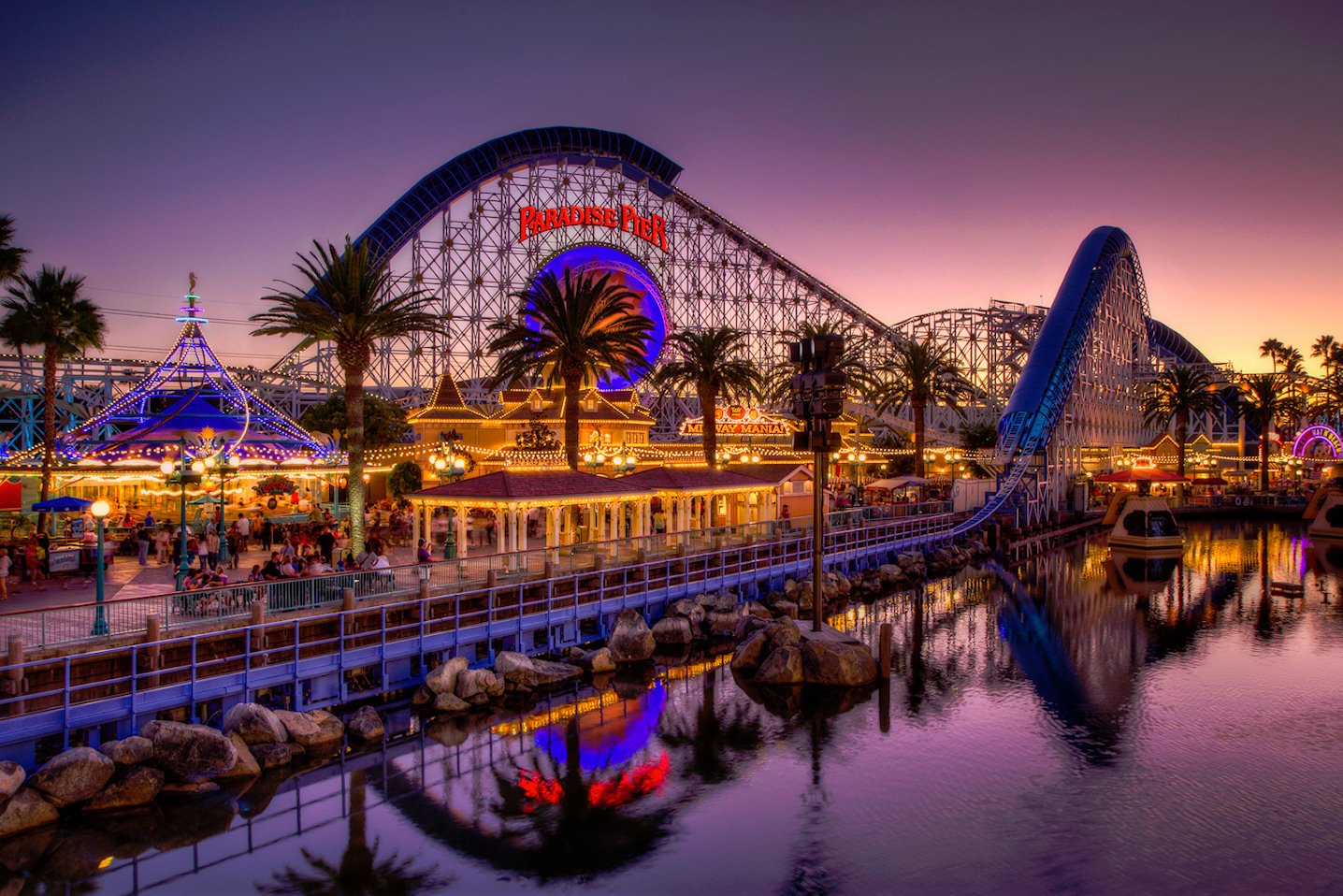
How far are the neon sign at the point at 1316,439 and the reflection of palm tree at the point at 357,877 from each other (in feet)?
298

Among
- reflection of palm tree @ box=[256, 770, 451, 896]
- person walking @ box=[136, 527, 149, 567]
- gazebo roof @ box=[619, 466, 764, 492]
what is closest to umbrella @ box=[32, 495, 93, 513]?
person walking @ box=[136, 527, 149, 567]

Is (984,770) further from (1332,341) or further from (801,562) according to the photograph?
(1332,341)

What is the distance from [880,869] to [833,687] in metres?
9.27

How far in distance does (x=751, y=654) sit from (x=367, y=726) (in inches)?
395

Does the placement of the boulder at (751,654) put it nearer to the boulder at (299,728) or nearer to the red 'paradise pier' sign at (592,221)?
the boulder at (299,728)

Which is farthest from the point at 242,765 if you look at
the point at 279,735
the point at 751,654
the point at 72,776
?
the point at 751,654

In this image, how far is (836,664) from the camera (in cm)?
2223

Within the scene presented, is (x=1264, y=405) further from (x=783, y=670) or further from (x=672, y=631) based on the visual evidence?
(x=783, y=670)

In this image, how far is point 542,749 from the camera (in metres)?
17.8

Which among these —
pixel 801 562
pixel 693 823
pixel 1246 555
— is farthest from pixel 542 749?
pixel 1246 555

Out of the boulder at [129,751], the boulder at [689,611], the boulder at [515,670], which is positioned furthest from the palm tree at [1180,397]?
the boulder at [129,751]

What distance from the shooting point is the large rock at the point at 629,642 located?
24562 millimetres

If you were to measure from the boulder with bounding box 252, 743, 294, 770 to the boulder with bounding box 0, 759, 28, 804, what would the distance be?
11.4 feet

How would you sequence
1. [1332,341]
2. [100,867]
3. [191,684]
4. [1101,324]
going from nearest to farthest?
1. [100,867]
2. [191,684]
3. [1101,324]
4. [1332,341]
